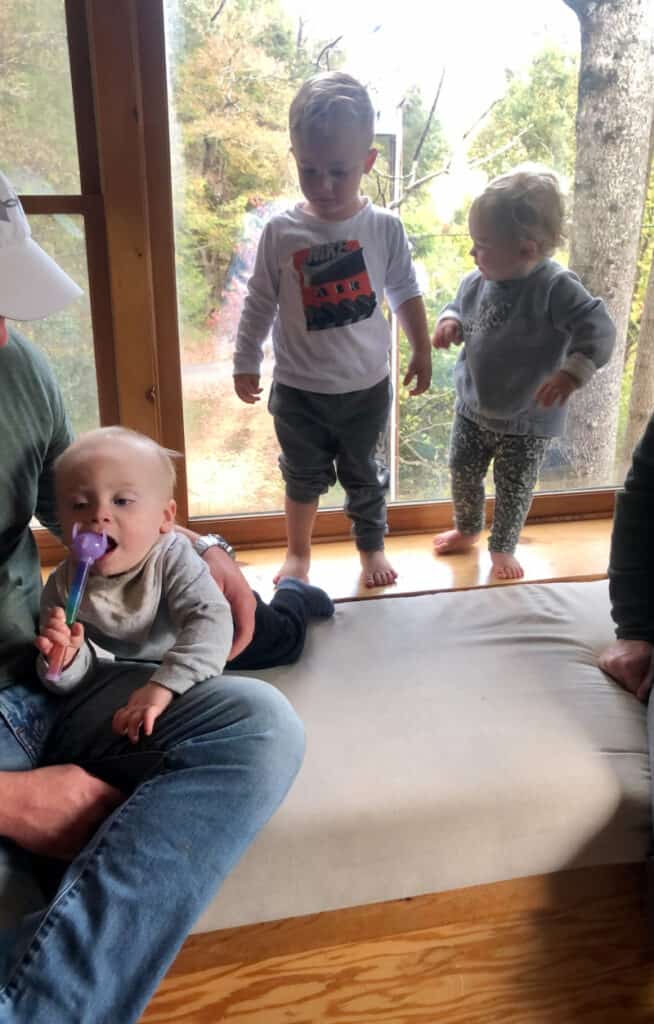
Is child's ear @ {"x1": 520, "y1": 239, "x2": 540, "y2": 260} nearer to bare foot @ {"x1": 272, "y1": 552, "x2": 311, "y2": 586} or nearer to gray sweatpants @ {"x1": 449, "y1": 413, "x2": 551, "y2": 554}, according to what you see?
gray sweatpants @ {"x1": 449, "y1": 413, "x2": 551, "y2": 554}

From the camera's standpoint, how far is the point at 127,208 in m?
1.37

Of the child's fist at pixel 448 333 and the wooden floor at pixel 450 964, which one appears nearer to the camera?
the wooden floor at pixel 450 964

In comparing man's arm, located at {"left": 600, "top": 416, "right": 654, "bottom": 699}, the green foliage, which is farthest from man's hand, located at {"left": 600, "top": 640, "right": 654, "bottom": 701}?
the green foliage

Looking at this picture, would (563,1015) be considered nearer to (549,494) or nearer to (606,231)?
(549,494)

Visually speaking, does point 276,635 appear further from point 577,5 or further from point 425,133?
point 577,5

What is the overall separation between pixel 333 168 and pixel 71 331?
0.54 m

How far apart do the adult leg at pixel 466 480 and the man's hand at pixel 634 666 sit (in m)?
0.59

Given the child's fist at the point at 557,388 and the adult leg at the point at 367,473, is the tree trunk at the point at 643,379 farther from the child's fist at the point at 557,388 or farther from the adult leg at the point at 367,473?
the adult leg at the point at 367,473

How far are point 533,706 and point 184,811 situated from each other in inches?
18.5

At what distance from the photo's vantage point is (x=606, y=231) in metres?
1.68

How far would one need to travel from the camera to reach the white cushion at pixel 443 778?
2.78 feet

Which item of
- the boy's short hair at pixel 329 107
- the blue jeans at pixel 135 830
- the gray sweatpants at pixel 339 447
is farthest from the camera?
the gray sweatpants at pixel 339 447

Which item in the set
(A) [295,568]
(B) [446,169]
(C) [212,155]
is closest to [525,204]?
(B) [446,169]

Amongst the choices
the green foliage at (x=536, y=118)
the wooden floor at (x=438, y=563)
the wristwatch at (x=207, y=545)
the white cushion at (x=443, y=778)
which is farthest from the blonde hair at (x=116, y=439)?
the green foliage at (x=536, y=118)
